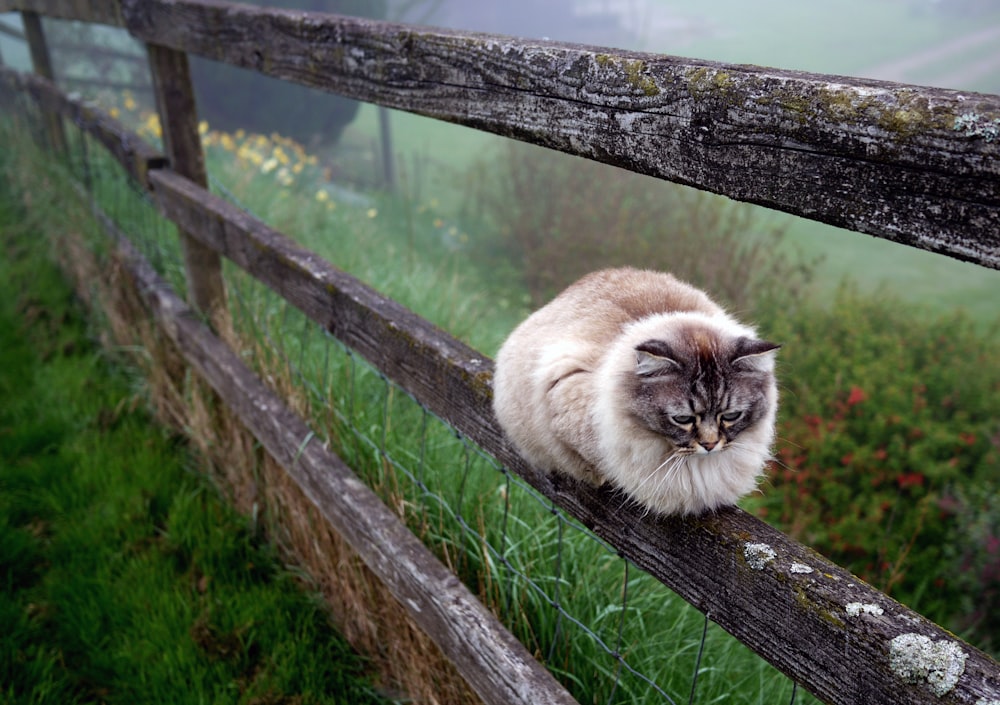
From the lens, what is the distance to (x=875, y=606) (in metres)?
1.04

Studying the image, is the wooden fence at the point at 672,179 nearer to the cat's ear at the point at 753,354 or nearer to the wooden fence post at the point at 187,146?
the cat's ear at the point at 753,354

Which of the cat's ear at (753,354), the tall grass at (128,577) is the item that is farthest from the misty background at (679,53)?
the cat's ear at (753,354)

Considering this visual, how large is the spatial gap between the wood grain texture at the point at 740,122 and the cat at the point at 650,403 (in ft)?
1.33

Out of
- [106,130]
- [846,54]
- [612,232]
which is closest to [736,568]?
[106,130]

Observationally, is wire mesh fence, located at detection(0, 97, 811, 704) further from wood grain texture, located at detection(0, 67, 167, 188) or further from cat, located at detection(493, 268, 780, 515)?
wood grain texture, located at detection(0, 67, 167, 188)

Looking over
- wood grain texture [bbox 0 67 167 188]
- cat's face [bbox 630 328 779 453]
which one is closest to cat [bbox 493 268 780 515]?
cat's face [bbox 630 328 779 453]

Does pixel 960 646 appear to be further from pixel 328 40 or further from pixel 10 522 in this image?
pixel 10 522

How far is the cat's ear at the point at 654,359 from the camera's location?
4.62ft

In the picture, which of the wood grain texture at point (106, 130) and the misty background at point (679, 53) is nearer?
the wood grain texture at point (106, 130)

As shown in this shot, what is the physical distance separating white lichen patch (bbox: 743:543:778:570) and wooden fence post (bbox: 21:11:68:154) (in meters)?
6.40

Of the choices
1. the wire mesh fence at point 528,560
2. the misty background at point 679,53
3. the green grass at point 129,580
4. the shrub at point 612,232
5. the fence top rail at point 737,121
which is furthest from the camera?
the misty background at point 679,53

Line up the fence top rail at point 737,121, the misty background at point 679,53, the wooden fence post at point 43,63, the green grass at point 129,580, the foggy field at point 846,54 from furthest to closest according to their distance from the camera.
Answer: the misty background at point 679,53 < the foggy field at point 846,54 < the wooden fence post at point 43,63 < the green grass at point 129,580 < the fence top rail at point 737,121

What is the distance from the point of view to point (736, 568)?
1208mm

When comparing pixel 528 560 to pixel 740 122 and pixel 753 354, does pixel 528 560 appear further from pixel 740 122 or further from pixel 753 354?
pixel 740 122
